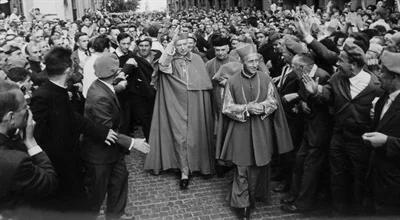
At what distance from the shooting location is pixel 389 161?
3.57m

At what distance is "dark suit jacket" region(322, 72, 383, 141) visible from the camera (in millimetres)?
4176

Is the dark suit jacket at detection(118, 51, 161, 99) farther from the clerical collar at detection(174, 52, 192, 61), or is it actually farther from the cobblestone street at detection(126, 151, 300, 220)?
the cobblestone street at detection(126, 151, 300, 220)

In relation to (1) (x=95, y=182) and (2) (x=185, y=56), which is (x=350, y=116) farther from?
(2) (x=185, y=56)

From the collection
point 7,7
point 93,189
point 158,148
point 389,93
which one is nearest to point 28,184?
point 93,189

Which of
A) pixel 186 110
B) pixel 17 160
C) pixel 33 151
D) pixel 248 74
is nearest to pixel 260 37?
pixel 186 110

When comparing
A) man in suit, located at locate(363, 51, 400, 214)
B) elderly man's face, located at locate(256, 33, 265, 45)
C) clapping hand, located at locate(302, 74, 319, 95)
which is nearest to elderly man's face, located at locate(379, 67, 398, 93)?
man in suit, located at locate(363, 51, 400, 214)

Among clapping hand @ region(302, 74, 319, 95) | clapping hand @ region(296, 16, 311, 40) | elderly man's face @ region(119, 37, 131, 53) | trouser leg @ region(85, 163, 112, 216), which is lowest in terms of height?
trouser leg @ region(85, 163, 112, 216)

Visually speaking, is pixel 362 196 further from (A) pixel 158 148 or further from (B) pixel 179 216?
(A) pixel 158 148

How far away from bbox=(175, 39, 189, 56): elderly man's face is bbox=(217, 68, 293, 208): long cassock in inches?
52.2

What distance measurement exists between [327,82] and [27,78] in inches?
138

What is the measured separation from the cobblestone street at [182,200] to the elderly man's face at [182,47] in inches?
74.4

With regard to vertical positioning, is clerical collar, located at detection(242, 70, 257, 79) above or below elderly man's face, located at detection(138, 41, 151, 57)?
below

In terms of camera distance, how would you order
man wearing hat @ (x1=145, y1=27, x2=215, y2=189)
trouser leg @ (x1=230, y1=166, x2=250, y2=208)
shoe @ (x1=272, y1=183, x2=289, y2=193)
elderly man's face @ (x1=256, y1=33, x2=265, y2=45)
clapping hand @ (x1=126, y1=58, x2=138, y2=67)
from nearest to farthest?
trouser leg @ (x1=230, y1=166, x2=250, y2=208) → shoe @ (x1=272, y1=183, x2=289, y2=193) → man wearing hat @ (x1=145, y1=27, x2=215, y2=189) → clapping hand @ (x1=126, y1=58, x2=138, y2=67) → elderly man's face @ (x1=256, y1=33, x2=265, y2=45)

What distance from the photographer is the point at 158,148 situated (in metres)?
6.43
